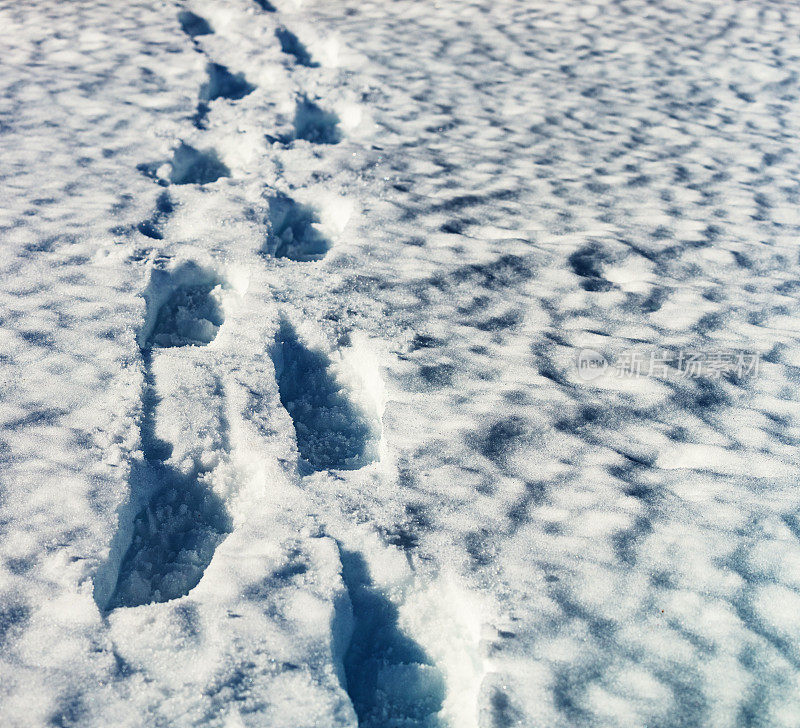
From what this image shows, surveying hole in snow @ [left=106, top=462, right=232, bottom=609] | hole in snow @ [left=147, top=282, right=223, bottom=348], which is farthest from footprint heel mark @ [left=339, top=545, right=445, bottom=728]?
hole in snow @ [left=147, top=282, right=223, bottom=348]

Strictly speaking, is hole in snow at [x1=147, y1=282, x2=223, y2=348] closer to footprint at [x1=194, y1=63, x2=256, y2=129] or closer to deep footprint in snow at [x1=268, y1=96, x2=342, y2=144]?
deep footprint in snow at [x1=268, y1=96, x2=342, y2=144]

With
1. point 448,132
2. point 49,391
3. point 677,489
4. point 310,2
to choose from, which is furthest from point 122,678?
point 310,2

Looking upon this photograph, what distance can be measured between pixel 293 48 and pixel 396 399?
3.03 metres

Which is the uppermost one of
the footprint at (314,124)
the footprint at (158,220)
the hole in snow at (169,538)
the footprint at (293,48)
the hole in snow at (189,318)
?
the footprint at (293,48)

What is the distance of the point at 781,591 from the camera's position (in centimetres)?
144

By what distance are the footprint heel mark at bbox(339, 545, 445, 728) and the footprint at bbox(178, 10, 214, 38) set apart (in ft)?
12.6

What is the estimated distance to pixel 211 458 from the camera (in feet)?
5.66

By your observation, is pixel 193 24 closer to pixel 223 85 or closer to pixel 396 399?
pixel 223 85

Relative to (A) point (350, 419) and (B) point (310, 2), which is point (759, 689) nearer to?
(A) point (350, 419)

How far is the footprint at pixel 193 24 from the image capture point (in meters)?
4.28

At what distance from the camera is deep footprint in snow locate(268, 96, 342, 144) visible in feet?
11.1

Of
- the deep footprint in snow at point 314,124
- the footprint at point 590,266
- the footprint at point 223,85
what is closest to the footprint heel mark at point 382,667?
the footprint at point 590,266

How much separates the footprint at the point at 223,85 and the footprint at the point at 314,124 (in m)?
0.41

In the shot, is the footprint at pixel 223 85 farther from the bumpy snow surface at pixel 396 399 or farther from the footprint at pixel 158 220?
the footprint at pixel 158 220
